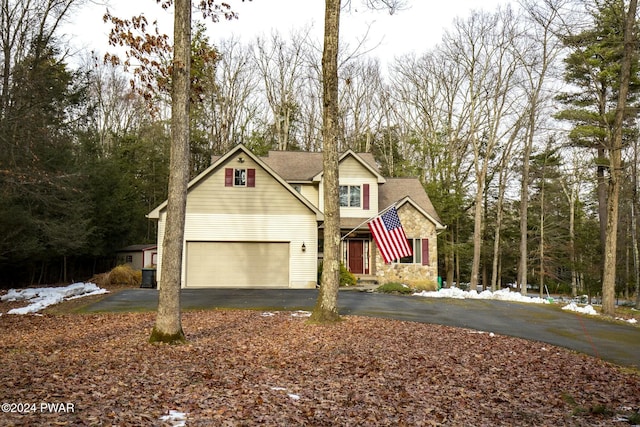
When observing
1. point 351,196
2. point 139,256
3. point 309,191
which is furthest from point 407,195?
point 139,256

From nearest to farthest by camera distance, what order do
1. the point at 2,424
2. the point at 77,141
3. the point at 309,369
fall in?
the point at 2,424, the point at 309,369, the point at 77,141

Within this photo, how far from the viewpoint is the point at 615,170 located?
51.9ft

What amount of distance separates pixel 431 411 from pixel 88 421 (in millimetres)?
3339

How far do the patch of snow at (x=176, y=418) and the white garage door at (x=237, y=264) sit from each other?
16.0 meters

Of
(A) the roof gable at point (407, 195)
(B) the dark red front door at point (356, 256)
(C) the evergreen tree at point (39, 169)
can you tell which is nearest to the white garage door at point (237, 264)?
(B) the dark red front door at point (356, 256)

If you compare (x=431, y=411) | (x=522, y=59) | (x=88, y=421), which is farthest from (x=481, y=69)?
(x=88, y=421)

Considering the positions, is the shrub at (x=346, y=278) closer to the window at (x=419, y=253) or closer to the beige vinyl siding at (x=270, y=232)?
the beige vinyl siding at (x=270, y=232)

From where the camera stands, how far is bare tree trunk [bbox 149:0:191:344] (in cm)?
852

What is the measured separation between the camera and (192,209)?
20.5 metres

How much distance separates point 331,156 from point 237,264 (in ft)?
34.1

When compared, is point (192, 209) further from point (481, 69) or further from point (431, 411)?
point (481, 69)

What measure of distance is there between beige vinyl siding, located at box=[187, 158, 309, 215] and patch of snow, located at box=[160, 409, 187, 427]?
53.4 ft

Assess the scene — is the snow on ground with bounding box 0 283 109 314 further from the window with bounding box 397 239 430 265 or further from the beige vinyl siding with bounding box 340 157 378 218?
the window with bounding box 397 239 430 265

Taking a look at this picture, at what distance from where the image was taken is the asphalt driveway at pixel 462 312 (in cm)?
1062
